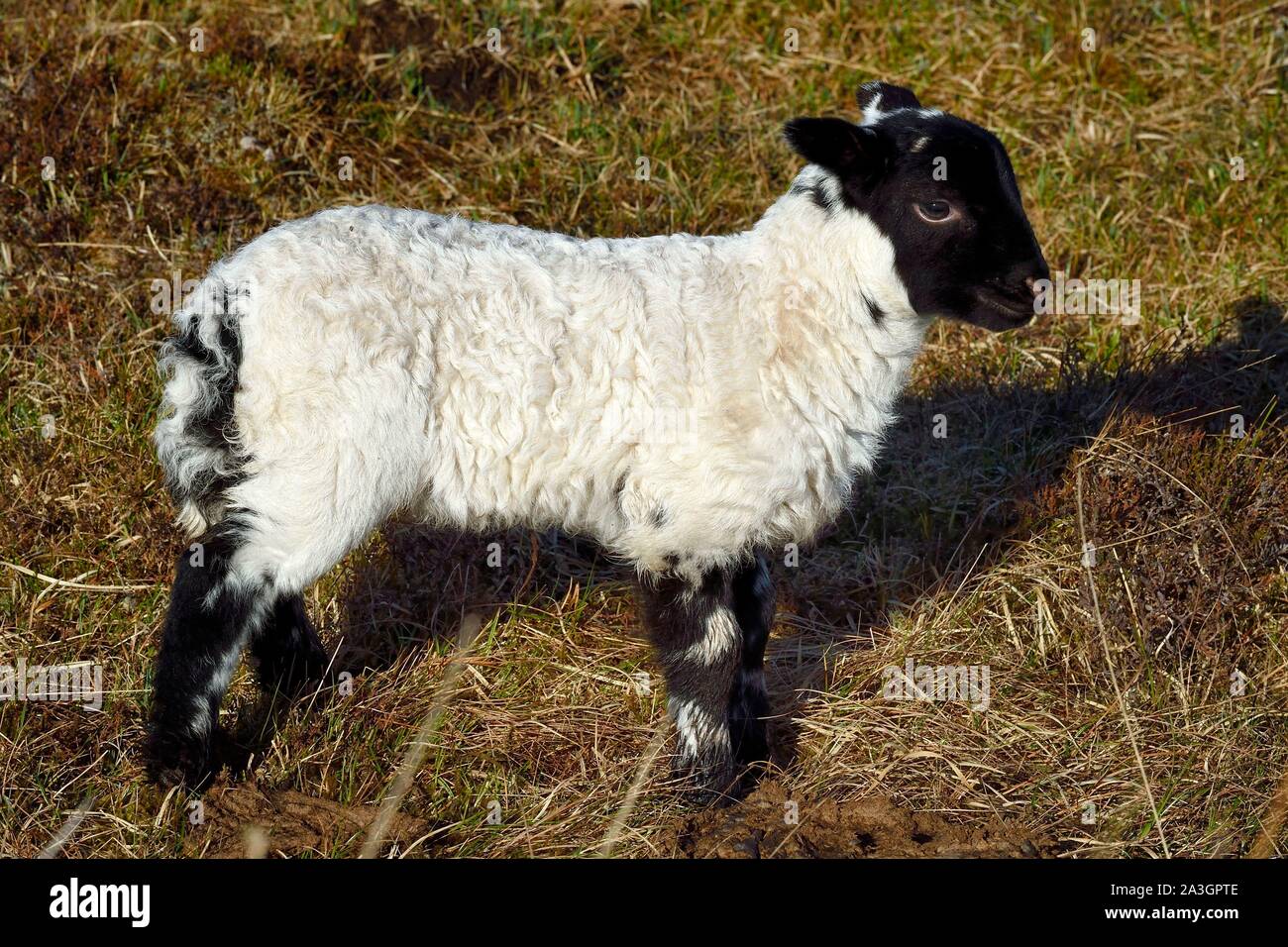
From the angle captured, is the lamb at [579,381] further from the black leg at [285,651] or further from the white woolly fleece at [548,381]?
the black leg at [285,651]

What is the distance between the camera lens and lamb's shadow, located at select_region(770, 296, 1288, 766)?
5254 millimetres

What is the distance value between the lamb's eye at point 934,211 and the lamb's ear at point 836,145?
183 millimetres

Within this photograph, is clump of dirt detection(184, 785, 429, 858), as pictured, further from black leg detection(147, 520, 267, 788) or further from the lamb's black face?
the lamb's black face

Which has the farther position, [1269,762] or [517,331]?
[1269,762]

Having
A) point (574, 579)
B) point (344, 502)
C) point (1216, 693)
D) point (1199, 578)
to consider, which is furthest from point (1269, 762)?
point (344, 502)

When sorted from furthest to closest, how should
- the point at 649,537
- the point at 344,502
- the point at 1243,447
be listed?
the point at 1243,447
the point at 649,537
the point at 344,502

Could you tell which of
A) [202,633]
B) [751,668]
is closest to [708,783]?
[751,668]

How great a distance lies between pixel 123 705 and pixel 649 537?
1.91 metres

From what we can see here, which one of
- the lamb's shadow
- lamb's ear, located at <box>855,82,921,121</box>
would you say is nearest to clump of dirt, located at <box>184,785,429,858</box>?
the lamb's shadow

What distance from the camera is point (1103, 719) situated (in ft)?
15.0

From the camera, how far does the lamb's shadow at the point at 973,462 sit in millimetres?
5254

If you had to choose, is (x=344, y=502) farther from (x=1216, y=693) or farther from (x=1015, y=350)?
(x=1015, y=350)

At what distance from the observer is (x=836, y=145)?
12.6 ft

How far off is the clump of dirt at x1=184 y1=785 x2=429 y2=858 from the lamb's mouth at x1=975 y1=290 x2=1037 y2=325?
7.82 feet
